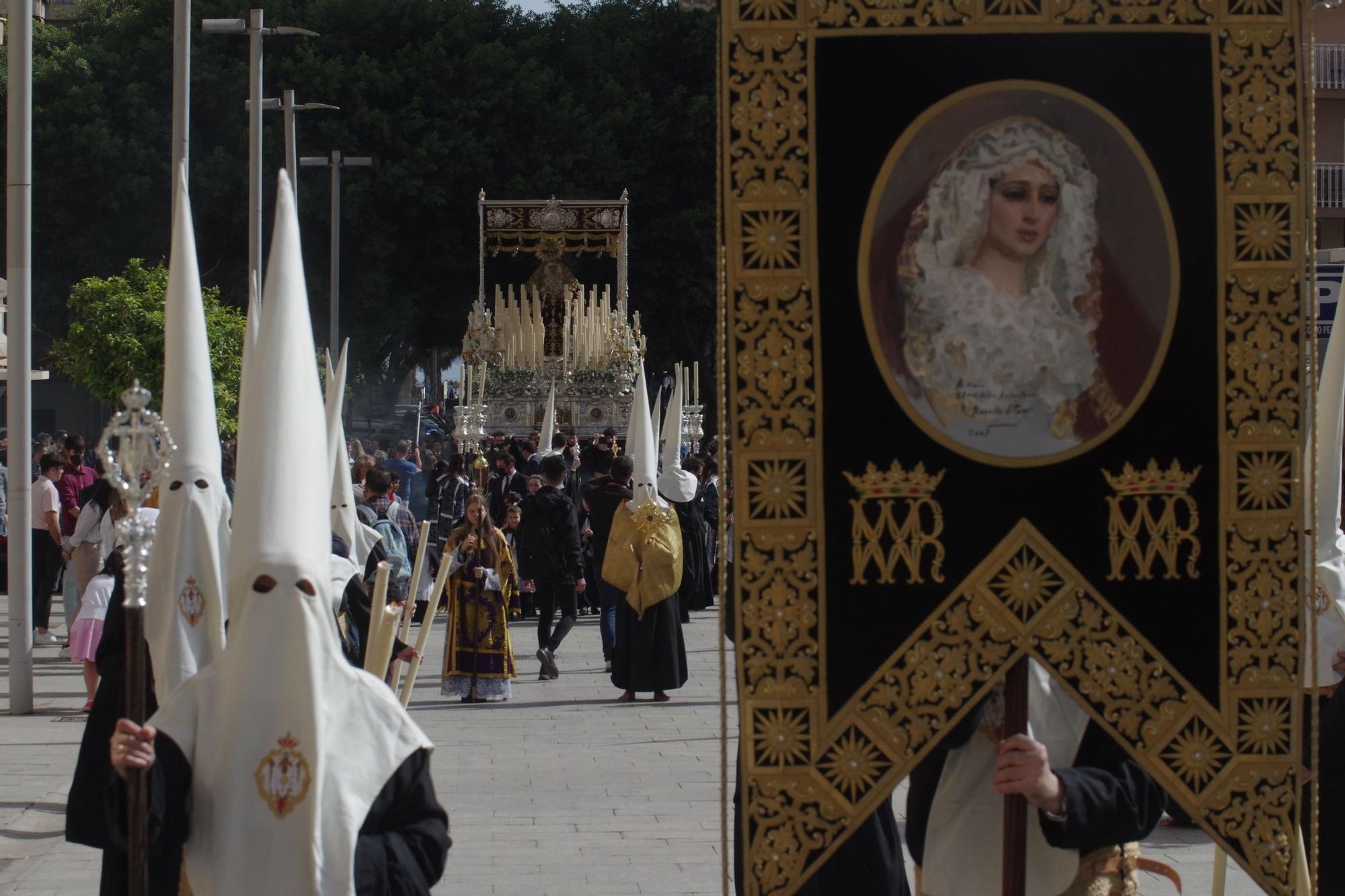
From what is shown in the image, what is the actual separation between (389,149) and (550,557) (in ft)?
95.5

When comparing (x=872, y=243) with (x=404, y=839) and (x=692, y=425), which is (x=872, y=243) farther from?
(x=692, y=425)

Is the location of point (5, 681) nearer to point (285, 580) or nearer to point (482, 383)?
point (285, 580)

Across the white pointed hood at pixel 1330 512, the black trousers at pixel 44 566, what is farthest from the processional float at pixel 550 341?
the white pointed hood at pixel 1330 512

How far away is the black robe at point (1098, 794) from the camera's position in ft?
14.2

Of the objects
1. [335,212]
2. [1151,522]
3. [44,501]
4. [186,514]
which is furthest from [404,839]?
[335,212]

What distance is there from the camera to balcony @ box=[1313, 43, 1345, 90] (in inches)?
1608

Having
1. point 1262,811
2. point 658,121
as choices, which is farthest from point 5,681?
point 658,121

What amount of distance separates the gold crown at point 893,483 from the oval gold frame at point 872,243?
0.33ft

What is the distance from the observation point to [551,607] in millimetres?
16125

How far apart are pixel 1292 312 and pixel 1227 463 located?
1.24 feet

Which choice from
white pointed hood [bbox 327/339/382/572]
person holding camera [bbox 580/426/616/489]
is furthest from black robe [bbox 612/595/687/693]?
person holding camera [bbox 580/426/616/489]

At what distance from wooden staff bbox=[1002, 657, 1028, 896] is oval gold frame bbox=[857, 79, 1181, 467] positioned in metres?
0.49

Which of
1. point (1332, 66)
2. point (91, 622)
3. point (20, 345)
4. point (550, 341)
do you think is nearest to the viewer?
point (91, 622)

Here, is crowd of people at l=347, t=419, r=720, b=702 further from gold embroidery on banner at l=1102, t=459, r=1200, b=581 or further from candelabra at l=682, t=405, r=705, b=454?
candelabra at l=682, t=405, r=705, b=454
